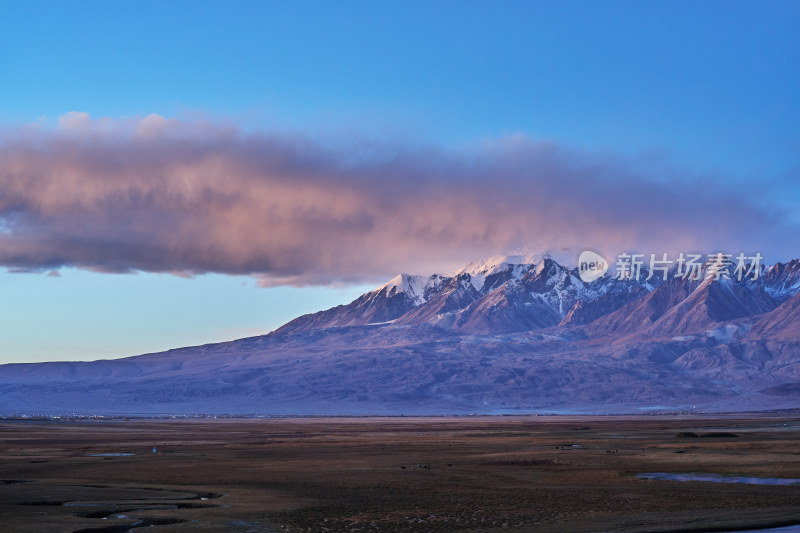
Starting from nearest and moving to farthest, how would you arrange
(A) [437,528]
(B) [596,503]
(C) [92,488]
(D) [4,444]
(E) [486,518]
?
(A) [437,528]
(E) [486,518]
(B) [596,503]
(C) [92,488]
(D) [4,444]

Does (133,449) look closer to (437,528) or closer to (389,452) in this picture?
→ (389,452)

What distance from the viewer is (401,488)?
2067 inches

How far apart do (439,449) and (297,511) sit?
45225 millimetres

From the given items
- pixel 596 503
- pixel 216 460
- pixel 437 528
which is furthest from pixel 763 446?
pixel 437 528

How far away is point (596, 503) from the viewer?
45.2 metres

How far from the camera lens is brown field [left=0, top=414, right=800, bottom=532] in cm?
3978

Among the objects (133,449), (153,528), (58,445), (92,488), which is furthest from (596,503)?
(58,445)

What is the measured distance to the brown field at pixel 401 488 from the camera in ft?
131

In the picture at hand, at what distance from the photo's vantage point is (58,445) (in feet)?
325

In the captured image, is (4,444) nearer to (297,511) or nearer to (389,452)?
(389,452)

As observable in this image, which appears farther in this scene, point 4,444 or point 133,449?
point 4,444

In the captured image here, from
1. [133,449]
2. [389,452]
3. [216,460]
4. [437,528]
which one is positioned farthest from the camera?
[133,449]

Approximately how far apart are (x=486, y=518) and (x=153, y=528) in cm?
1440

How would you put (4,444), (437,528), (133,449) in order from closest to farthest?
(437,528) → (133,449) → (4,444)
